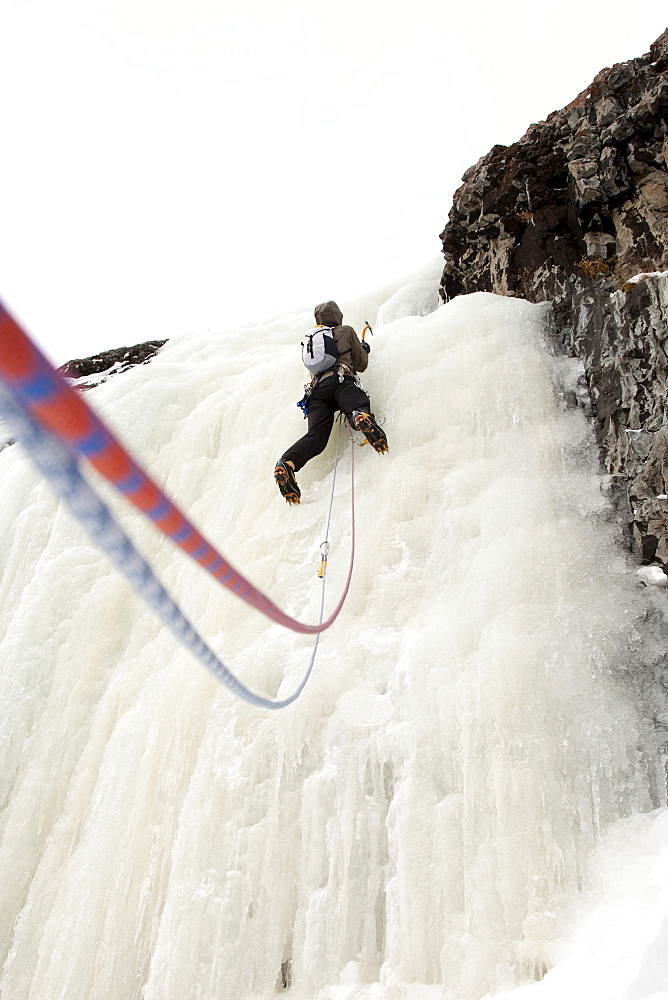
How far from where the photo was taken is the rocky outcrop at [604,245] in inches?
142

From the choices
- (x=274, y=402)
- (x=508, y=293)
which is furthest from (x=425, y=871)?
(x=508, y=293)

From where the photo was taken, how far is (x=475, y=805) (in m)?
2.56

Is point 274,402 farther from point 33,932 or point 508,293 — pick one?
point 33,932

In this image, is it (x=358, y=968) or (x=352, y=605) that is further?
(x=352, y=605)

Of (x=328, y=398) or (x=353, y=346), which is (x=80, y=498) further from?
(x=353, y=346)

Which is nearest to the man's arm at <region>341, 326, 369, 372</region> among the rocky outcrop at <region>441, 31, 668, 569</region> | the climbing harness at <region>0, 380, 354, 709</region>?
the rocky outcrop at <region>441, 31, 668, 569</region>

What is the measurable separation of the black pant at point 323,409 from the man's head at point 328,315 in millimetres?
768

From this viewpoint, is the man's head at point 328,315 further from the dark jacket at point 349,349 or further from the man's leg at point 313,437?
the man's leg at point 313,437

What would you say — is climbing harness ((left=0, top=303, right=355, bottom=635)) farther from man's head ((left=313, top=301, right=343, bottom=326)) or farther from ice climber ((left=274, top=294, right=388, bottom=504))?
man's head ((left=313, top=301, right=343, bottom=326))

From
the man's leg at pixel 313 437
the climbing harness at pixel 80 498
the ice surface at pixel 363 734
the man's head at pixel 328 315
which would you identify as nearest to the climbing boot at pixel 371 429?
the ice surface at pixel 363 734

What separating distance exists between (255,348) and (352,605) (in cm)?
484

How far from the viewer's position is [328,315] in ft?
16.6

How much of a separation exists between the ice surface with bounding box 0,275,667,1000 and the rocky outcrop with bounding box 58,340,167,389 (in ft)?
22.5

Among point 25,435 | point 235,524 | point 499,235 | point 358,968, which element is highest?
point 25,435
